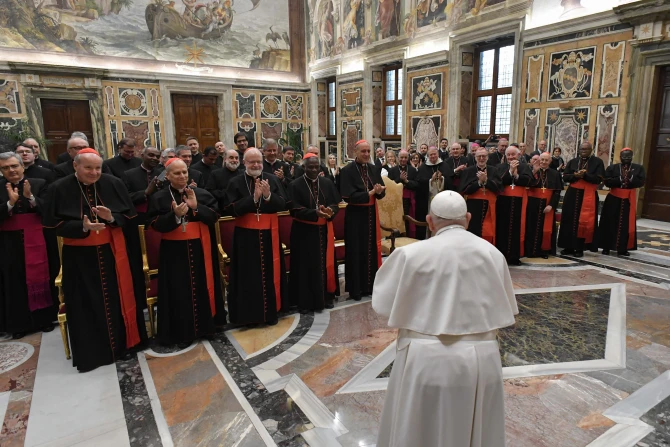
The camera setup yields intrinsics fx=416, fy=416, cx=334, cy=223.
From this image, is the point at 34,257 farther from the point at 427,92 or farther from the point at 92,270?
the point at 427,92

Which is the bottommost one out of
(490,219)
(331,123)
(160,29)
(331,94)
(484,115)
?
(490,219)

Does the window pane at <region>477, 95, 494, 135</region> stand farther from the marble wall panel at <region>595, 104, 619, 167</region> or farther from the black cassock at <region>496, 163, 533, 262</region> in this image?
the black cassock at <region>496, 163, 533, 262</region>

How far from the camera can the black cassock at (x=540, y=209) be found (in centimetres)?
650

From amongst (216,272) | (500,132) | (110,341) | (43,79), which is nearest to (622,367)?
(216,272)

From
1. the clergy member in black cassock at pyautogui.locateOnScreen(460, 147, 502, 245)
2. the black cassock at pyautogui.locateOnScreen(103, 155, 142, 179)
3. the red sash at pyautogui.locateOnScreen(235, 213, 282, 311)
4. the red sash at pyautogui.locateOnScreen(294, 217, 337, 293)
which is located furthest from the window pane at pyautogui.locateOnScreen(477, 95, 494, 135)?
the black cassock at pyautogui.locateOnScreen(103, 155, 142, 179)

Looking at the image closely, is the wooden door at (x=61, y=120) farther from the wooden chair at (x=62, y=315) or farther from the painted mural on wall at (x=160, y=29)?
the wooden chair at (x=62, y=315)

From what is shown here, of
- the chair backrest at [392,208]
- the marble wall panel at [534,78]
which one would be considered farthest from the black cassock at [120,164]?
the marble wall panel at [534,78]

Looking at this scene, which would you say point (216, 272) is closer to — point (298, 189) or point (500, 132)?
point (298, 189)

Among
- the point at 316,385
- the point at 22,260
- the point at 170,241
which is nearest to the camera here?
the point at 316,385

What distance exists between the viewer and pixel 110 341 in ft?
11.9

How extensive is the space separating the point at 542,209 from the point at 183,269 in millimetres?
5535

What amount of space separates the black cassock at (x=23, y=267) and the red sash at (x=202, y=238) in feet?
4.67

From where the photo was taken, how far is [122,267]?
12.0 ft

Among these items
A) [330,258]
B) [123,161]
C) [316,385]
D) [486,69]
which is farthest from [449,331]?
[486,69]
